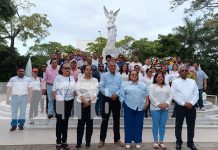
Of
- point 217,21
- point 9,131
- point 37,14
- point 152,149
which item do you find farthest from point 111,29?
point 37,14

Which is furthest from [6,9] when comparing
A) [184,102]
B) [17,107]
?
[184,102]

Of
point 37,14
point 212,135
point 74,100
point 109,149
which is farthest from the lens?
point 37,14

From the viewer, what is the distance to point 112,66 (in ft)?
22.1

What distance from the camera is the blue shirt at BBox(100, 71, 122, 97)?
6.72m

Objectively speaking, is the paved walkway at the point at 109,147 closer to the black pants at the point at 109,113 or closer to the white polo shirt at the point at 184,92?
the black pants at the point at 109,113

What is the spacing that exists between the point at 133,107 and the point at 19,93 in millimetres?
3238

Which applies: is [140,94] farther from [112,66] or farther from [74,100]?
[74,100]

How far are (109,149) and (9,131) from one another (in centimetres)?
307

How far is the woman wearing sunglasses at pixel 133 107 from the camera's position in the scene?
6.60m

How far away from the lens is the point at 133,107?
658 cm

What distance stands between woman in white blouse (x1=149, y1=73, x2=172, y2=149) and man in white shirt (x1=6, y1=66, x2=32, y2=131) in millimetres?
3346

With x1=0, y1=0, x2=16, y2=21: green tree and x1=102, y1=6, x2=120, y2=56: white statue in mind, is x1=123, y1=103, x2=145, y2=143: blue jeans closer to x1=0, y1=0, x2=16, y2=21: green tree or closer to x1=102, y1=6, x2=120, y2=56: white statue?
x1=102, y1=6, x2=120, y2=56: white statue

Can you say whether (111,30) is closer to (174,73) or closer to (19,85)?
(174,73)

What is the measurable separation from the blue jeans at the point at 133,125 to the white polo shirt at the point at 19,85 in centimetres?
294
